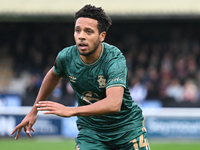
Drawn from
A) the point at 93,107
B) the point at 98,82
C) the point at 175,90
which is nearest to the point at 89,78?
the point at 98,82

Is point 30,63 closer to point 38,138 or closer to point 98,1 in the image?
point 98,1

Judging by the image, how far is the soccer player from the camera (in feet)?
14.2

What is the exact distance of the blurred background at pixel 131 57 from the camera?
12.0 meters

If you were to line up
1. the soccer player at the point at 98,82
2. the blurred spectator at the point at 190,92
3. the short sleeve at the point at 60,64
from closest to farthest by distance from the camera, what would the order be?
the soccer player at the point at 98,82, the short sleeve at the point at 60,64, the blurred spectator at the point at 190,92

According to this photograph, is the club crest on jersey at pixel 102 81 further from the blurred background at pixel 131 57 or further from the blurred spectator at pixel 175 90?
the blurred spectator at pixel 175 90

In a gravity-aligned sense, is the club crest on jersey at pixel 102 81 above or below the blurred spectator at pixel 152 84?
below

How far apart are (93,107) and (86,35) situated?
795 millimetres

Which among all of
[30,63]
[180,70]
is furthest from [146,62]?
[30,63]

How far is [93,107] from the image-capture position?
3.96 meters

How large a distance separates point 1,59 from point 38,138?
604 cm

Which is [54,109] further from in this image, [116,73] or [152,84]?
[152,84]

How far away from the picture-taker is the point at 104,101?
4031mm

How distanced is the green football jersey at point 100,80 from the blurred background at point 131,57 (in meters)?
7.28

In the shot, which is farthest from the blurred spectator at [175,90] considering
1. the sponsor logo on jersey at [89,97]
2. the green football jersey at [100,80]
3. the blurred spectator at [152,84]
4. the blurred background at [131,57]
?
the sponsor logo on jersey at [89,97]
